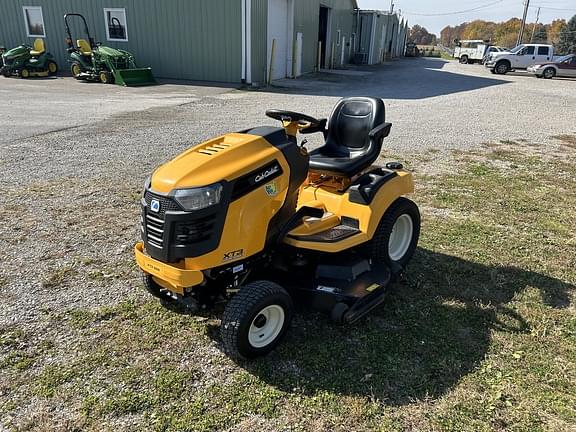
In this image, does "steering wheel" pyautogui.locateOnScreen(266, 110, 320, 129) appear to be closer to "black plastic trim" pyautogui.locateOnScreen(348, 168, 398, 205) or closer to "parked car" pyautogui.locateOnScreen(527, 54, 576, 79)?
"black plastic trim" pyautogui.locateOnScreen(348, 168, 398, 205)

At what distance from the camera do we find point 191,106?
11.1 meters

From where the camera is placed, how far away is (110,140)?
24.8ft

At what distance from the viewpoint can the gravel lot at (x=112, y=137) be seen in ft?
11.9

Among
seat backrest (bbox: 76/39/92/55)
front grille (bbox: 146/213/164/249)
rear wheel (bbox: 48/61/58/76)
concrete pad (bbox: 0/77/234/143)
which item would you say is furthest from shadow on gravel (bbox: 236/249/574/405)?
rear wheel (bbox: 48/61/58/76)

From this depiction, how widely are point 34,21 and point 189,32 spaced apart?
22.7 feet

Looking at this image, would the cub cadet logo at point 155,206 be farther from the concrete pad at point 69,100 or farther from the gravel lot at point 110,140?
the concrete pad at point 69,100

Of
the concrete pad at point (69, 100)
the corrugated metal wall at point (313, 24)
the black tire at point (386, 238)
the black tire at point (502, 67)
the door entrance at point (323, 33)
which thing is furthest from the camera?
the black tire at point (502, 67)

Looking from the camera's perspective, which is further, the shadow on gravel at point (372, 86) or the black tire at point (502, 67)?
the black tire at point (502, 67)

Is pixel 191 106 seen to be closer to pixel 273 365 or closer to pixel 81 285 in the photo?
pixel 81 285

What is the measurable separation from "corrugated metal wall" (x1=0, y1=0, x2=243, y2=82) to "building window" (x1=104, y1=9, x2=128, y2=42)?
0.17 metres

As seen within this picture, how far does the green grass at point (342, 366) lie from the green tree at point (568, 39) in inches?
2435

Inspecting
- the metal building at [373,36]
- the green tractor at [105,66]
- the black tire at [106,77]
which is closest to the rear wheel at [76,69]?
the green tractor at [105,66]

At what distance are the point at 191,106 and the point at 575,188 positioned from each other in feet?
27.1

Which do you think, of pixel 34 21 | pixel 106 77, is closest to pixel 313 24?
pixel 106 77
